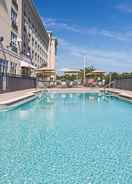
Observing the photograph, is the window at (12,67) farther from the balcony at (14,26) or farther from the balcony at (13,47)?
the balcony at (14,26)

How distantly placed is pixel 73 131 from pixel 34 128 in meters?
1.06

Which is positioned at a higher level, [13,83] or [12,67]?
[12,67]

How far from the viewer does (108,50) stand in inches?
1436

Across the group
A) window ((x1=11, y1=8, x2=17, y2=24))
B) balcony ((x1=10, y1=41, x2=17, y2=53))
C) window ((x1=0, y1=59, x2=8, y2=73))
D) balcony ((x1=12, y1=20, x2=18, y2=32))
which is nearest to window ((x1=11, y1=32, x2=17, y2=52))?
balcony ((x1=10, y1=41, x2=17, y2=53))

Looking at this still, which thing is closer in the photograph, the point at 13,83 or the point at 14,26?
the point at 13,83

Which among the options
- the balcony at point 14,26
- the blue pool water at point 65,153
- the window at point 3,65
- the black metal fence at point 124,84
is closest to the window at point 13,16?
the balcony at point 14,26

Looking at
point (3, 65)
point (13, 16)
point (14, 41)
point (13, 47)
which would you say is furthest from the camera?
point (14, 41)

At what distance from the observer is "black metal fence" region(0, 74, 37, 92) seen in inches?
650

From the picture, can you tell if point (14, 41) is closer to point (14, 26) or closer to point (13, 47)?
point (13, 47)

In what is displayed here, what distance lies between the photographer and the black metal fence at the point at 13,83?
16.5m

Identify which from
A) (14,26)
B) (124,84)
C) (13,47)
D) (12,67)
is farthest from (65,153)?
(124,84)

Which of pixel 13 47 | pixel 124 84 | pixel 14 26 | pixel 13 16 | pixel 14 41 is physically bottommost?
pixel 124 84

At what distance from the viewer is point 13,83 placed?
19344 millimetres

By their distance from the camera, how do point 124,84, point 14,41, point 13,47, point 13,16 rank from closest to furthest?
point 13,47, point 13,16, point 14,41, point 124,84
